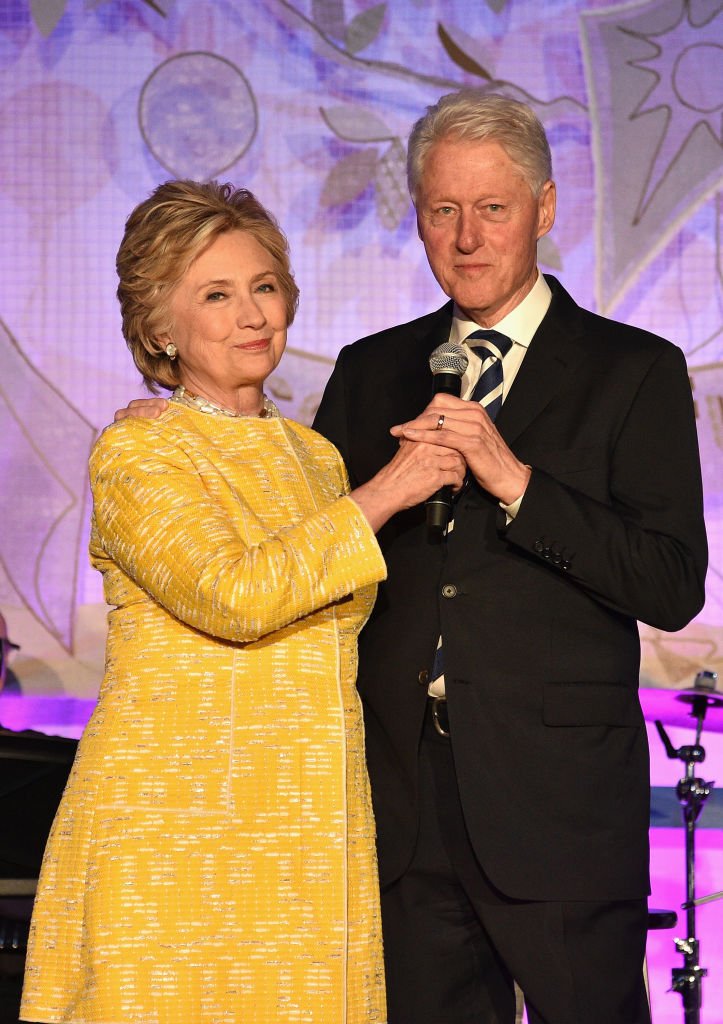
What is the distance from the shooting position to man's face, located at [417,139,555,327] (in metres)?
2.10

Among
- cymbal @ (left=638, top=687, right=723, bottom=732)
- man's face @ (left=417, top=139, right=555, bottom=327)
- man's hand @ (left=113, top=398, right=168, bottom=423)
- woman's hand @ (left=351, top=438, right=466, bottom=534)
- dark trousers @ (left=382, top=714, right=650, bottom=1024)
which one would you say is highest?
man's face @ (left=417, top=139, right=555, bottom=327)

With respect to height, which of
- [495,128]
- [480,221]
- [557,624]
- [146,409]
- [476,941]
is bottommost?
[476,941]

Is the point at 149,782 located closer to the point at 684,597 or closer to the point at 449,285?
the point at 684,597

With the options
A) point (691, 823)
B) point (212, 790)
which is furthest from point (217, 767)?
point (691, 823)

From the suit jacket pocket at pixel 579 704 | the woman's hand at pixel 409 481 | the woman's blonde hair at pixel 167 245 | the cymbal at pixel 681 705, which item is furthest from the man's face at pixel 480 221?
the cymbal at pixel 681 705

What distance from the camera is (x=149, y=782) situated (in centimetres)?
173

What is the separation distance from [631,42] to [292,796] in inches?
112

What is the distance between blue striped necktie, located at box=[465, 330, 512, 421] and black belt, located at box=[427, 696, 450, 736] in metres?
0.43

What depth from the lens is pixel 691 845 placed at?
12.3 feet

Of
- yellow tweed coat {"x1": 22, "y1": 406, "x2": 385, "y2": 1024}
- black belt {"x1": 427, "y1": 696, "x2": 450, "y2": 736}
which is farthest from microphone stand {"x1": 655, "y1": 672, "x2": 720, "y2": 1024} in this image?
yellow tweed coat {"x1": 22, "y1": 406, "x2": 385, "y2": 1024}

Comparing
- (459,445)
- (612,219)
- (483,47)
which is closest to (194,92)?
(483,47)

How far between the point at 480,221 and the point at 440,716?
76 cm

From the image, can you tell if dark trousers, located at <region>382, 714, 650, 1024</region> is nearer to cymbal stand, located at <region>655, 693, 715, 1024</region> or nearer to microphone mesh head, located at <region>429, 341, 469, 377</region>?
microphone mesh head, located at <region>429, 341, 469, 377</region>

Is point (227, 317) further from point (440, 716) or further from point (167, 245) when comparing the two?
point (440, 716)
